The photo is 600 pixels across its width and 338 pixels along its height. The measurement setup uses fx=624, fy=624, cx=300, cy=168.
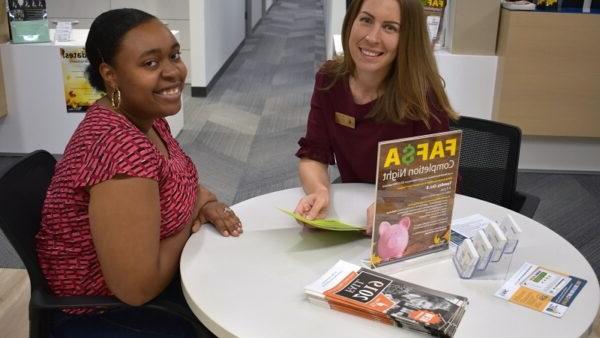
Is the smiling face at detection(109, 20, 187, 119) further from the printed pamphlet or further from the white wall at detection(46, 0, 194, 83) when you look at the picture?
the white wall at detection(46, 0, 194, 83)

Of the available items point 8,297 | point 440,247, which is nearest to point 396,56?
point 440,247

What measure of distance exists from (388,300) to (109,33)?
2.75 feet

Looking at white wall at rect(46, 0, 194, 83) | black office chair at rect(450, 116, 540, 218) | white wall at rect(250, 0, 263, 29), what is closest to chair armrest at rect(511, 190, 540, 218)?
black office chair at rect(450, 116, 540, 218)

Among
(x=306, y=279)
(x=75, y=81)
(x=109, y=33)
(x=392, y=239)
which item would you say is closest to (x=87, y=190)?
(x=109, y=33)

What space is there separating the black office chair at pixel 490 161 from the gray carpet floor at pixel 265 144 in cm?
113

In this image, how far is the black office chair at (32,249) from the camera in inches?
54.2

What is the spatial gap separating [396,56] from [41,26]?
110 inches

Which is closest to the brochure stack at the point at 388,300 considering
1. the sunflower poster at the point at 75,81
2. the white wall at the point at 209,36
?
the sunflower poster at the point at 75,81

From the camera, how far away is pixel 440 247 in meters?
1.44

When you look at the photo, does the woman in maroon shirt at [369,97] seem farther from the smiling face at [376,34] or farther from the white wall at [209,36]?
the white wall at [209,36]

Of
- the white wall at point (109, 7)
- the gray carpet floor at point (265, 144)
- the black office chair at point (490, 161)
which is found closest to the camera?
the black office chair at point (490, 161)

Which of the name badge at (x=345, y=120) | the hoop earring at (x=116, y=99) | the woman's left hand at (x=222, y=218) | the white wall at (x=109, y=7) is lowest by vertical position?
the woman's left hand at (x=222, y=218)

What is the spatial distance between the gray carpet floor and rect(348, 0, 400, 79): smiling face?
59.7 inches

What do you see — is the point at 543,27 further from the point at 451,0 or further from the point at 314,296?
the point at 314,296
